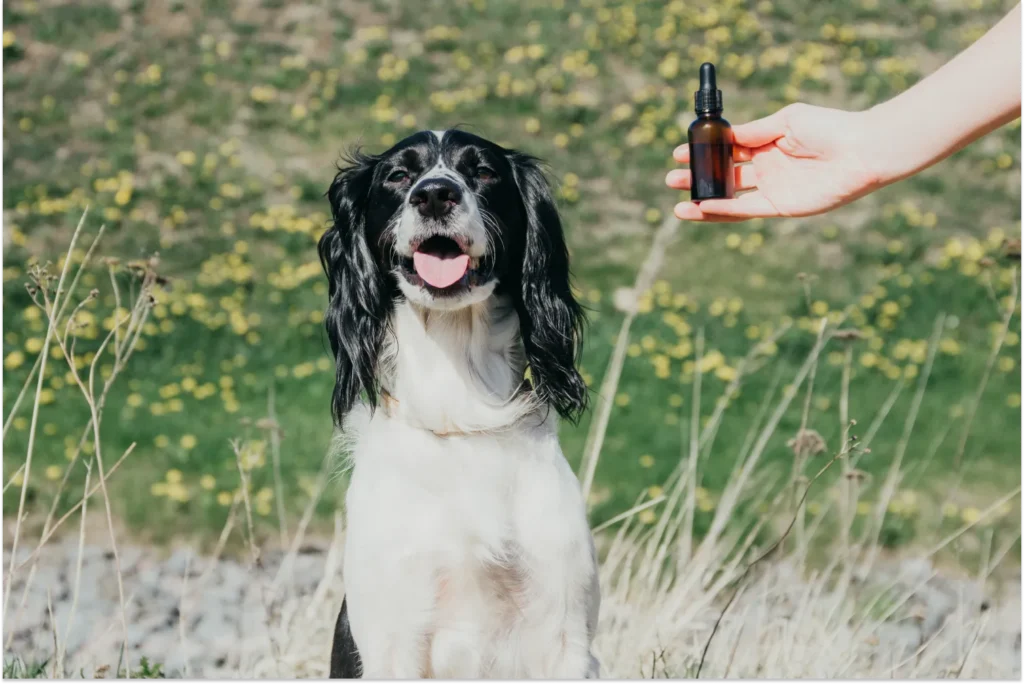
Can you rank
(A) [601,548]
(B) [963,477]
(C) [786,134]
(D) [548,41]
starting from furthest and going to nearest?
(D) [548,41] < (B) [963,477] < (A) [601,548] < (C) [786,134]

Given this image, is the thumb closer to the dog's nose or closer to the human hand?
the human hand

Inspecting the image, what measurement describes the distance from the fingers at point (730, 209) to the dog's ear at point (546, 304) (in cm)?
37

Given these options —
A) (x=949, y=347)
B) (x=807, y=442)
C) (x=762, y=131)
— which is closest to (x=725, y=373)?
(x=949, y=347)

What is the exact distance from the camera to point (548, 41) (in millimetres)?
9883

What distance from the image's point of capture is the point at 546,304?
2.77 m

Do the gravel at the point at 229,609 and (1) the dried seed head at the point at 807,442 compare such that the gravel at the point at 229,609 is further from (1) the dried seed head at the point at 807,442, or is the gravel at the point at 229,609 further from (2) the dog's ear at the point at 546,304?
(2) the dog's ear at the point at 546,304

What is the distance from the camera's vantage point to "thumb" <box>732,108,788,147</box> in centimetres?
265

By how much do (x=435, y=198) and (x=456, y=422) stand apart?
0.55 metres

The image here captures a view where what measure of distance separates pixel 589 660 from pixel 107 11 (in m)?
9.08

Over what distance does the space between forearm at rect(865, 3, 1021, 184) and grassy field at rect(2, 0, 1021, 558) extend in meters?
1.25

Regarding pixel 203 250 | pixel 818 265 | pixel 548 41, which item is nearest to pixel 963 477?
pixel 818 265

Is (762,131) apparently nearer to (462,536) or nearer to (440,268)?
(440,268)

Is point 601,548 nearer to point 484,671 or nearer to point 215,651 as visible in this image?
point 215,651

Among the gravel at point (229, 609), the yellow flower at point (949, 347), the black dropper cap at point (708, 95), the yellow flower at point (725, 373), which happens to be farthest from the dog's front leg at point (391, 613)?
the yellow flower at point (949, 347)
